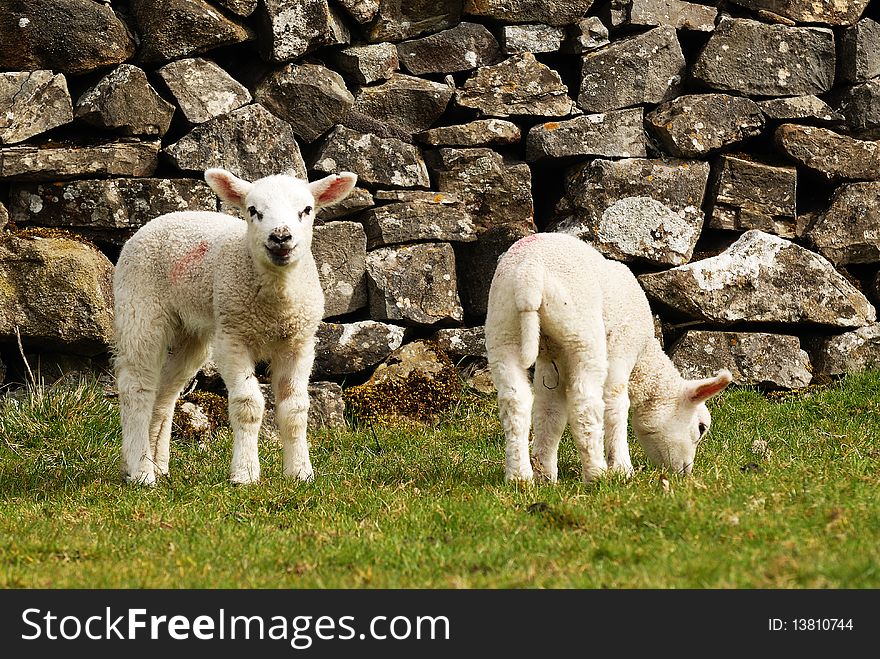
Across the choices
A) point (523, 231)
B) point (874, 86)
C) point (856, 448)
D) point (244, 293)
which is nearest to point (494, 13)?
point (523, 231)

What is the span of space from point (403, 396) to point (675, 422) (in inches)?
105

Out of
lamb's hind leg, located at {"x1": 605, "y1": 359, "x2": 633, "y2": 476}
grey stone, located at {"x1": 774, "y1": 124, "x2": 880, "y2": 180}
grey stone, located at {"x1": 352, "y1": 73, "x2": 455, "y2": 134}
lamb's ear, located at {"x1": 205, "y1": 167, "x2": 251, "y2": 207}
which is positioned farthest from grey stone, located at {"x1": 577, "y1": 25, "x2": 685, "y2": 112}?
lamb's ear, located at {"x1": 205, "y1": 167, "x2": 251, "y2": 207}

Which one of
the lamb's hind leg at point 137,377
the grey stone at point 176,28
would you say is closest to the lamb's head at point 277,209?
the lamb's hind leg at point 137,377

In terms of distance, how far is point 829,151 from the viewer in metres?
9.71

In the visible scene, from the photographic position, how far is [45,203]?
840 centimetres

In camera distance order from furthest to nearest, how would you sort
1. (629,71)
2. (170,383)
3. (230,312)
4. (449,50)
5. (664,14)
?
1. (664,14)
2. (629,71)
3. (449,50)
4. (170,383)
5. (230,312)

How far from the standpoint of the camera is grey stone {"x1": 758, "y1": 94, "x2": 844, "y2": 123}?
382 inches

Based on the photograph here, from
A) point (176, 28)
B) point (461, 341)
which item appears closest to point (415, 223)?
point (461, 341)

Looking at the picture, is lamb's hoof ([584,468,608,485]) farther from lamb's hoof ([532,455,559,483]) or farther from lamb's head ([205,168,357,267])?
lamb's head ([205,168,357,267])

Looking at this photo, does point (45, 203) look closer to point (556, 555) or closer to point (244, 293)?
point (244, 293)

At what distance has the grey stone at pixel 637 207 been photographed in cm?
932

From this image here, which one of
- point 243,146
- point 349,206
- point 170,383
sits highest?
point 243,146

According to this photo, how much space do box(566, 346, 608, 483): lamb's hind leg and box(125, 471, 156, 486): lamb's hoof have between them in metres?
2.65

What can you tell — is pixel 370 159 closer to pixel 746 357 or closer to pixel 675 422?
pixel 675 422
